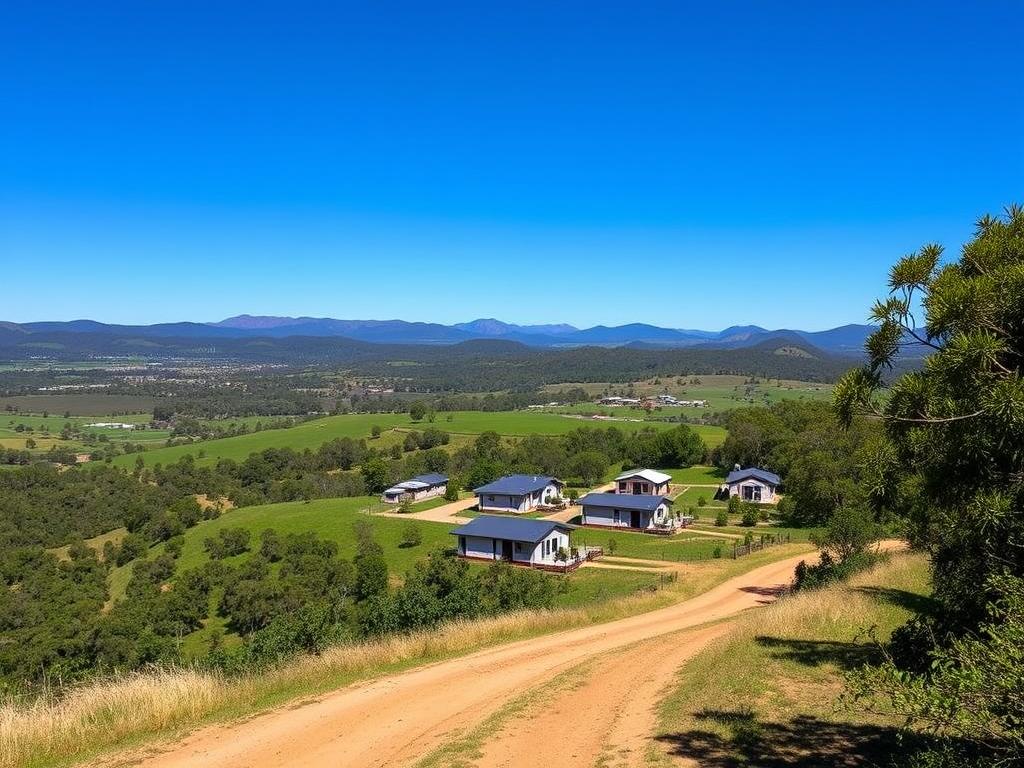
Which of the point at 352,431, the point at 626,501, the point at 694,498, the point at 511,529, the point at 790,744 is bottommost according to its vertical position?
the point at 352,431

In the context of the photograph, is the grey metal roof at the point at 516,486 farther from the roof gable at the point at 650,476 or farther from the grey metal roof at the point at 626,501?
the roof gable at the point at 650,476

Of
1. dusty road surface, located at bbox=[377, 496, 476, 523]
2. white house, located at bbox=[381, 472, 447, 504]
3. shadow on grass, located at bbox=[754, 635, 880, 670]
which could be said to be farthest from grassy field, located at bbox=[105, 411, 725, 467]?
shadow on grass, located at bbox=[754, 635, 880, 670]

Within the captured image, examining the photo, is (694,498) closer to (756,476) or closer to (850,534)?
(756,476)

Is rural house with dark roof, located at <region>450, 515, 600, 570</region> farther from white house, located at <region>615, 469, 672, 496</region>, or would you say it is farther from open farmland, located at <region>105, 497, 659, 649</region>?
white house, located at <region>615, 469, 672, 496</region>

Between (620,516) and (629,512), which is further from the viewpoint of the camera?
(620,516)

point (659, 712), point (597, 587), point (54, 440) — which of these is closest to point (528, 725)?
point (659, 712)

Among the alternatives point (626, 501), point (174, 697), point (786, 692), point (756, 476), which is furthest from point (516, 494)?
point (174, 697)

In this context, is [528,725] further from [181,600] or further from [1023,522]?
[181,600]
